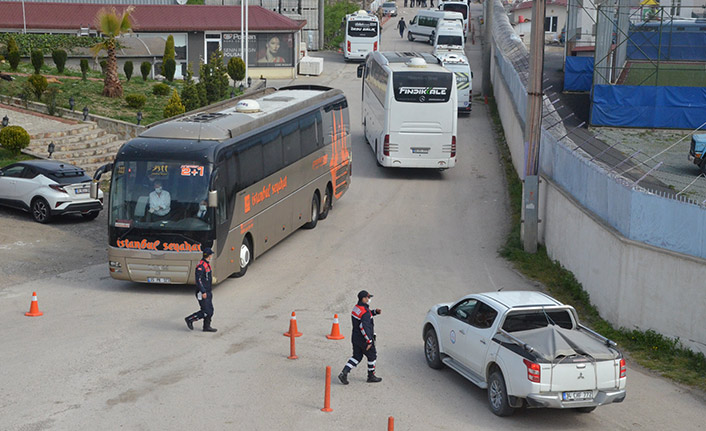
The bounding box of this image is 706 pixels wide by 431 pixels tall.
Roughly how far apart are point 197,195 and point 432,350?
642 centimetres

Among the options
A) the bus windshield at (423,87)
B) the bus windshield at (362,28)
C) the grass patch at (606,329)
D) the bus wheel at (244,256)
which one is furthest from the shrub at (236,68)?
the bus wheel at (244,256)

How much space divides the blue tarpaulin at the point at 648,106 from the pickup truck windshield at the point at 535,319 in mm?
26120

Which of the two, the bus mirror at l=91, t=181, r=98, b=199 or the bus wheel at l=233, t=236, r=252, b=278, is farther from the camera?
the bus wheel at l=233, t=236, r=252, b=278

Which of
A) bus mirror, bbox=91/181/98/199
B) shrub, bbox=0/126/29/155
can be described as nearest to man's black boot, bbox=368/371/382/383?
bus mirror, bbox=91/181/98/199

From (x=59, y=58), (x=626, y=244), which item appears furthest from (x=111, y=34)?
(x=626, y=244)

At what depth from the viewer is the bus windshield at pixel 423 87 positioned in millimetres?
30578

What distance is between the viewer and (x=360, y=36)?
62.5 meters

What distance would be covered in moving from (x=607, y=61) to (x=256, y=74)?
2307cm

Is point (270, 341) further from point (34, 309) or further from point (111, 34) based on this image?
point (111, 34)

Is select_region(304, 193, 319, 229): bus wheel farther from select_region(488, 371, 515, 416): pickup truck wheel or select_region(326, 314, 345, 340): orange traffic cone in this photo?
select_region(488, 371, 515, 416): pickup truck wheel

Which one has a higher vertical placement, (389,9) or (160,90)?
(389,9)

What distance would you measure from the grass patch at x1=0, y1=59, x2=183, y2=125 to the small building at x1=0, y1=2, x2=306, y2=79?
24.8 ft

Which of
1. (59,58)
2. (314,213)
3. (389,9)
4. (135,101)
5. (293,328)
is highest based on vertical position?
(389,9)

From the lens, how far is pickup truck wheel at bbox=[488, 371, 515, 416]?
1279cm
